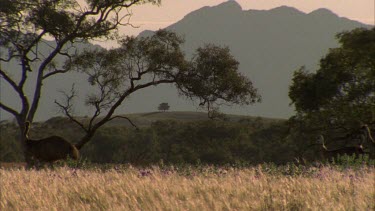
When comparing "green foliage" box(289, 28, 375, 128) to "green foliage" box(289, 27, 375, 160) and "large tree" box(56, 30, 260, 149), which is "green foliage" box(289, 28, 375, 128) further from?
"large tree" box(56, 30, 260, 149)

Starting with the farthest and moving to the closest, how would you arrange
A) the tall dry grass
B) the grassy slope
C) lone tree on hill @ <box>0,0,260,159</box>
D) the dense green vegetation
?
1. the grassy slope
2. the dense green vegetation
3. lone tree on hill @ <box>0,0,260,159</box>
4. the tall dry grass

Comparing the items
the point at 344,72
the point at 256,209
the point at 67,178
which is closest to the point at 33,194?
the point at 67,178

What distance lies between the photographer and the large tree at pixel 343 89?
1068 inches

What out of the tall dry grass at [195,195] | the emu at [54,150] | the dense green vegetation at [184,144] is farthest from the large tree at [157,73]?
the dense green vegetation at [184,144]

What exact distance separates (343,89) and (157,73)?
10190 millimetres

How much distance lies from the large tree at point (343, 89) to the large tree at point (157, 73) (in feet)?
12.4

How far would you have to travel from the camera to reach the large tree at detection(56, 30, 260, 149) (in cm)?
2673

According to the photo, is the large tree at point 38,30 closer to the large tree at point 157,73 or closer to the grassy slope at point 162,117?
the large tree at point 157,73

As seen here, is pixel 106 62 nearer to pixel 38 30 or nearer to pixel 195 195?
pixel 38 30

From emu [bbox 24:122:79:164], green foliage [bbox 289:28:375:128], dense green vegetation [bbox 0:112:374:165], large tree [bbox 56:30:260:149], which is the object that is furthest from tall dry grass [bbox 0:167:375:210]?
dense green vegetation [bbox 0:112:374:165]

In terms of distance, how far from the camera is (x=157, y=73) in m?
28.3

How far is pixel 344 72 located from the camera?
28.1 metres

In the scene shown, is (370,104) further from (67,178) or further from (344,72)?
(67,178)

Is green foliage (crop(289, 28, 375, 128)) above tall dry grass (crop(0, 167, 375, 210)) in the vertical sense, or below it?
above
